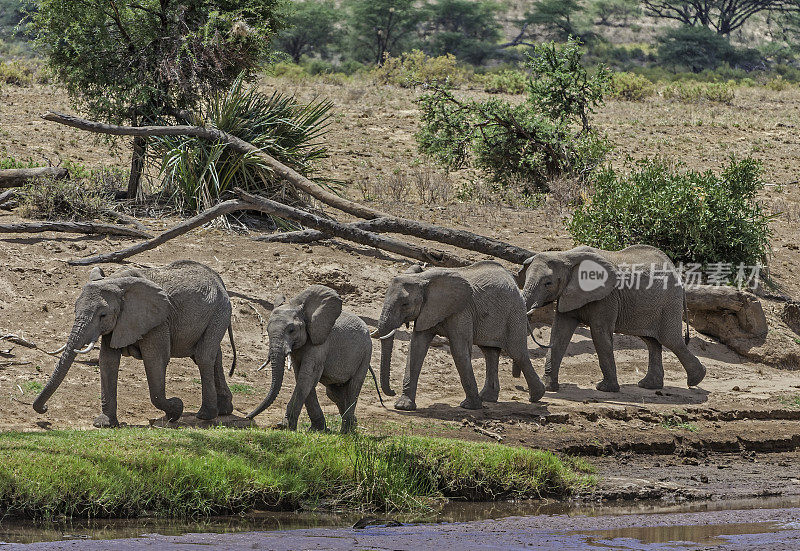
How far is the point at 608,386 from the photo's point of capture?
13617mm

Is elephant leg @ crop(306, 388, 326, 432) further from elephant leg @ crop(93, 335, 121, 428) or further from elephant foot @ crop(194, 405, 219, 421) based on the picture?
elephant leg @ crop(93, 335, 121, 428)

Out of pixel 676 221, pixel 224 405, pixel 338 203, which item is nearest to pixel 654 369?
pixel 676 221

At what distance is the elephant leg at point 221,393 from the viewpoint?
35.6ft

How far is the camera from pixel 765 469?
10617 mm

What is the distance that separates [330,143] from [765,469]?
57.1ft

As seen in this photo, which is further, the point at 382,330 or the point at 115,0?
the point at 115,0

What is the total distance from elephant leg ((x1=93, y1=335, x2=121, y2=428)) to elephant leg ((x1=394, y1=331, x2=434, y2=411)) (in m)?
3.15

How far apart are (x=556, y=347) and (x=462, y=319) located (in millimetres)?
2170

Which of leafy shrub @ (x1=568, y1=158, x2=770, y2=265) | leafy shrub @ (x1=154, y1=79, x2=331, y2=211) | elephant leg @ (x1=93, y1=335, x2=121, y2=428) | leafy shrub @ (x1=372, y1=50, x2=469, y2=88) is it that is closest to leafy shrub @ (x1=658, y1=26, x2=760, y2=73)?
leafy shrub @ (x1=372, y1=50, x2=469, y2=88)

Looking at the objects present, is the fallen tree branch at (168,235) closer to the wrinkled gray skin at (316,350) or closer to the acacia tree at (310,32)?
the wrinkled gray skin at (316,350)

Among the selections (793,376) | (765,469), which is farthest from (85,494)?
(793,376)

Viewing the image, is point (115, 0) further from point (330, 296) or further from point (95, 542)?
point (95, 542)

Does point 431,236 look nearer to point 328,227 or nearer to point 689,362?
point 328,227

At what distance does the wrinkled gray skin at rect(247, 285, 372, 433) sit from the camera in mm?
9289
